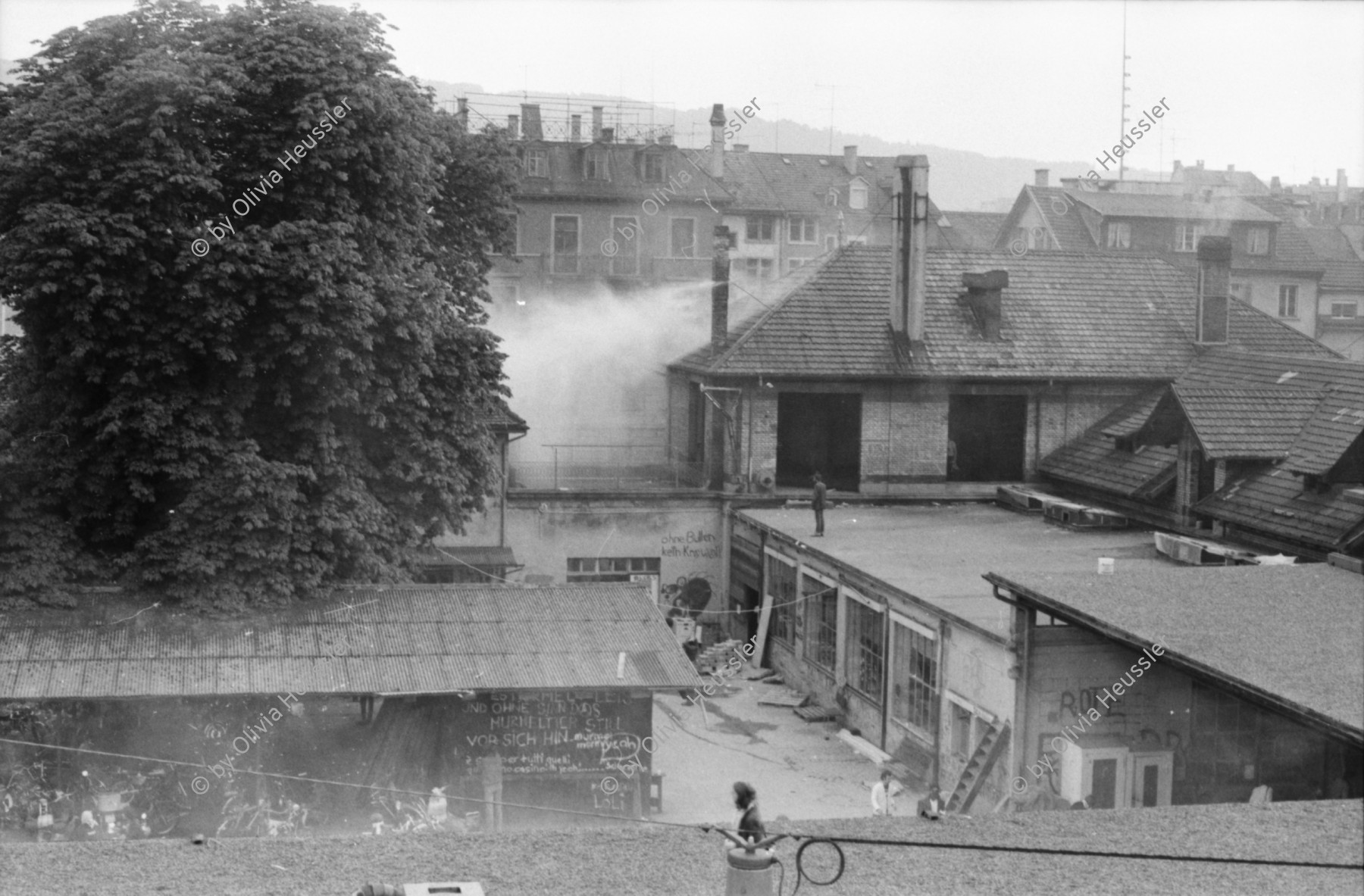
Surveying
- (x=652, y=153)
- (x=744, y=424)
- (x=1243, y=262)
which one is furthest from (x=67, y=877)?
(x=1243, y=262)

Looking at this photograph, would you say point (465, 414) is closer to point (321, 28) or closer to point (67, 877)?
point (321, 28)

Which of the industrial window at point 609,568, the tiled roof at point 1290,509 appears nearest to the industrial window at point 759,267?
the industrial window at point 609,568

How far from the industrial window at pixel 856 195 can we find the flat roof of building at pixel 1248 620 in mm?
48808

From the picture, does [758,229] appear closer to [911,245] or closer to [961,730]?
[911,245]

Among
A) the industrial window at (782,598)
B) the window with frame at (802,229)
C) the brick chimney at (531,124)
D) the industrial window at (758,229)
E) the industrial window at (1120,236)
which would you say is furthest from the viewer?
the window with frame at (802,229)

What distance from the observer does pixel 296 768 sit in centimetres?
Answer: 1983

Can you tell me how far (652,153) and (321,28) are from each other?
36.2 metres

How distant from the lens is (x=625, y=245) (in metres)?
56.9

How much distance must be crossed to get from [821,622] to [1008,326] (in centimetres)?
1079

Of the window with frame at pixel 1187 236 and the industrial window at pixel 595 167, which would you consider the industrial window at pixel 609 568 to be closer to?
the industrial window at pixel 595 167

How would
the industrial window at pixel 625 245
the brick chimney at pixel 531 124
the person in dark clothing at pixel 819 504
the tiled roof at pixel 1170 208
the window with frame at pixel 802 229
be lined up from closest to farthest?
1. the person in dark clothing at pixel 819 504
2. the industrial window at pixel 625 245
3. the brick chimney at pixel 531 124
4. the tiled roof at pixel 1170 208
5. the window with frame at pixel 802 229

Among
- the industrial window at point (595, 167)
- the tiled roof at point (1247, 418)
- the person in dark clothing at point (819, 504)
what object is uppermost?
the industrial window at point (595, 167)

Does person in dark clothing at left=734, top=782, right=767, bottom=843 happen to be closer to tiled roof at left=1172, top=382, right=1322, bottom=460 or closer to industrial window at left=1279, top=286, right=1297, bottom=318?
tiled roof at left=1172, top=382, right=1322, bottom=460

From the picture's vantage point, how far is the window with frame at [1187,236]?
61.5m
